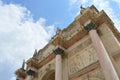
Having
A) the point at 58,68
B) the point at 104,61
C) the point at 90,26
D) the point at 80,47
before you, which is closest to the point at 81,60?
the point at 80,47

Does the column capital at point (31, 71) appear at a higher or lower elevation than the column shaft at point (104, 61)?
higher

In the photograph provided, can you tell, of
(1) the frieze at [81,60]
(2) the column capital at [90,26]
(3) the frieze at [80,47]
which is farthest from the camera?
(3) the frieze at [80,47]

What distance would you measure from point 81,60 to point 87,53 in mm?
528

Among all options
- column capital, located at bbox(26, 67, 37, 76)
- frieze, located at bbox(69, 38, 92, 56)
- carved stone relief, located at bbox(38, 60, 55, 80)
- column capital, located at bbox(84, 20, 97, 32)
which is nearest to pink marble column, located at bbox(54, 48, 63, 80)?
frieze, located at bbox(69, 38, 92, 56)

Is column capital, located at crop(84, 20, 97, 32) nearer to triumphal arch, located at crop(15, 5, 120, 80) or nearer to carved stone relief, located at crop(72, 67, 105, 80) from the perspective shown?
triumphal arch, located at crop(15, 5, 120, 80)

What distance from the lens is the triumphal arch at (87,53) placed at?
7266 millimetres

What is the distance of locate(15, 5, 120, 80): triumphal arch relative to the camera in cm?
727

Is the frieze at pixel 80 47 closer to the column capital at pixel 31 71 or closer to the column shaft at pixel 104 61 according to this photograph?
the column shaft at pixel 104 61

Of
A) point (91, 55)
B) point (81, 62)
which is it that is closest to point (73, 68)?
point (81, 62)

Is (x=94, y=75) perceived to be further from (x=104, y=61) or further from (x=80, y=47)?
(x=80, y=47)

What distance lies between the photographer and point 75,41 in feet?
34.0

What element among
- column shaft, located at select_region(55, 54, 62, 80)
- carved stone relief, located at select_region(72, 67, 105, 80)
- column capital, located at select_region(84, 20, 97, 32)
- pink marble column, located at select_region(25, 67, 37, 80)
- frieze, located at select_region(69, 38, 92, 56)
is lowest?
carved stone relief, located at select_region(72, 67, 105, 80)

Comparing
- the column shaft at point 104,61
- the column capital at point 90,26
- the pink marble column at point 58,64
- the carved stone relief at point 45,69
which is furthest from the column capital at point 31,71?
the column shaft at point 104,61

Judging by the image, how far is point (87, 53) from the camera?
8.91 meters
